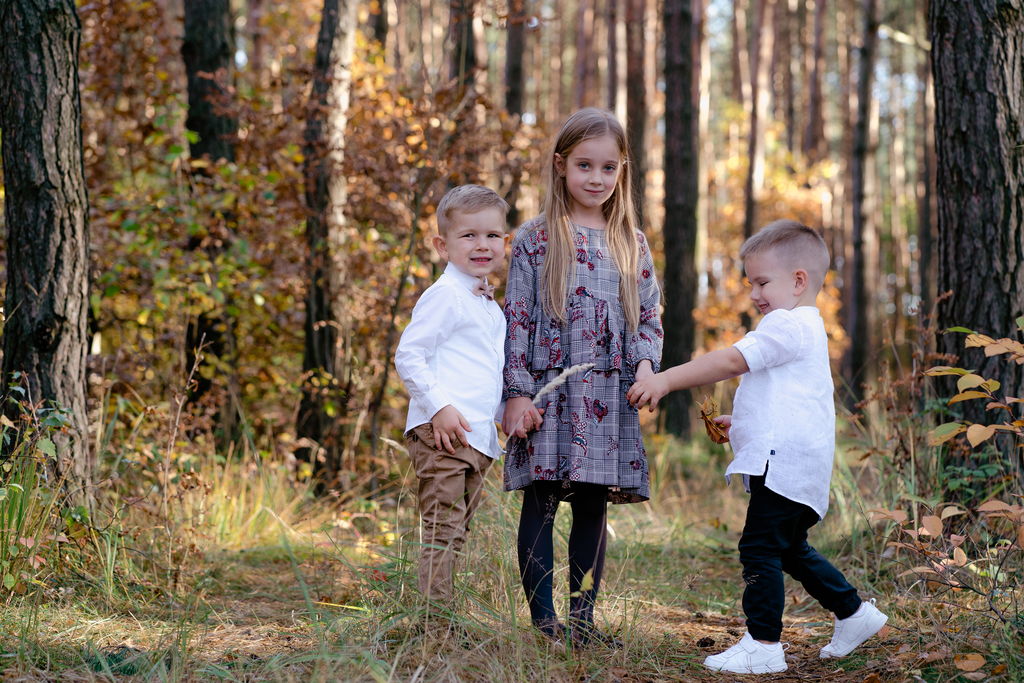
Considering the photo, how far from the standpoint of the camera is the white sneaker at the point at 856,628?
3104 millimetres

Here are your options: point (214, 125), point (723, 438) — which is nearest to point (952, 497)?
point (723, 438)

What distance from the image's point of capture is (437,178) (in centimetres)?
572

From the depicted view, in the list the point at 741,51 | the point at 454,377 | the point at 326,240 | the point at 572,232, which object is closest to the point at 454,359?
the point at 454,377

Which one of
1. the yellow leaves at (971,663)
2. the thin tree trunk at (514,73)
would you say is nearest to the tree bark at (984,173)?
the yellow leaves at (971,663)

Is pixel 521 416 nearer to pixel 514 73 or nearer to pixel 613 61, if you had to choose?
pixel 514 73

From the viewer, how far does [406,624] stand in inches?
114

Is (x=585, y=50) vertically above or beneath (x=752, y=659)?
above

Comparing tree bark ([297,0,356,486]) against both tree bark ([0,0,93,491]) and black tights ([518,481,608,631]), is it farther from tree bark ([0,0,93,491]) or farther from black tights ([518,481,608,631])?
black tights ([518,481,608,631])

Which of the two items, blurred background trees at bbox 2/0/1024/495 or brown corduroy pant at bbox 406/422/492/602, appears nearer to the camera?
brown corduroy pant at bbox 406/422/492/602

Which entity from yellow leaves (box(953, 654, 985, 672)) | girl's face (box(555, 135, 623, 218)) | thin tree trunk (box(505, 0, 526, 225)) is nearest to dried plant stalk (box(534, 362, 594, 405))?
girl's face (box(555, 135, 623, 218))

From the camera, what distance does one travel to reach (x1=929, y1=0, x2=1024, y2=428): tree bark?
3.98 meters

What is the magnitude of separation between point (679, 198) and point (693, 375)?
693 cm

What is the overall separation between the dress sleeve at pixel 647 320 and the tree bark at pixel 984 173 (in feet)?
5.43

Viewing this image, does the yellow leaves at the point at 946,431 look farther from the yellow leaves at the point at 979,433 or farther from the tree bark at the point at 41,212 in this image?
the tree bark at the point at 41,212
